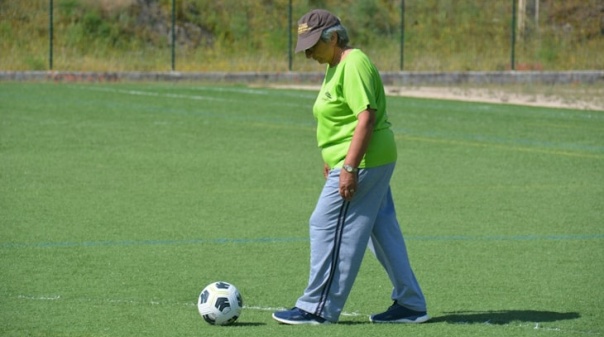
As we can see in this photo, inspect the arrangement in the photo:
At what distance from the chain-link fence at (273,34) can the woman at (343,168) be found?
84.0ft

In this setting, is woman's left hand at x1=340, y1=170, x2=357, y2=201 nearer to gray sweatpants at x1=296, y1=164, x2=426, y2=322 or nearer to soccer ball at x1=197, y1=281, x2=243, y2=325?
gray sweatpants at x1=296, y1=164, x2=426, y2=322

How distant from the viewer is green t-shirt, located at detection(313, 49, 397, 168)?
7.22m

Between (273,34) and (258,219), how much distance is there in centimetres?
2597

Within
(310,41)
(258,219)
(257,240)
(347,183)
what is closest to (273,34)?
(258,219)

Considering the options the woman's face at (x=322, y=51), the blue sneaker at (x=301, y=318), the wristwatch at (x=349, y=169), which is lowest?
the blue sneaker at (x=301, y=318)

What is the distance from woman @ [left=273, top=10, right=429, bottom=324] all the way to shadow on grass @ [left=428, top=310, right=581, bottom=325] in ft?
1.64

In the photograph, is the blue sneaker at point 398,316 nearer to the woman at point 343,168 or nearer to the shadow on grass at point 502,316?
the shadow on grass at point 502,316

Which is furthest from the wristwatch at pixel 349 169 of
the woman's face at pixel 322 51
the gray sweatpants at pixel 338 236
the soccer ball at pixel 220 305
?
the soccer ball at pixel 220 305

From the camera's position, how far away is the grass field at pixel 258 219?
26.5ft

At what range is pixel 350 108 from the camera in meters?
7.30

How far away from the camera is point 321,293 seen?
296 inches

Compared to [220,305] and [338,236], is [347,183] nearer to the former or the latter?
[338,236]

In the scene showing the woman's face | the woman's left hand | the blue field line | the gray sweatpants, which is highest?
the woman's face

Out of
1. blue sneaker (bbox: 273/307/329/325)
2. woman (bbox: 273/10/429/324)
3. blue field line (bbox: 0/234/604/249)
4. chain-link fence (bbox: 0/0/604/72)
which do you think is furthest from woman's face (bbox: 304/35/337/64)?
chain-link fence (bbox: 0/0/604/72)
